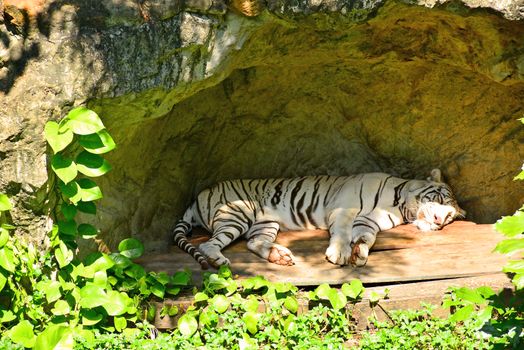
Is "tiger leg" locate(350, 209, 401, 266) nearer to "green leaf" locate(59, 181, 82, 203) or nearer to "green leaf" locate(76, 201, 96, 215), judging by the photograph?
"green leaf" locate(76, 201, 96, 215)

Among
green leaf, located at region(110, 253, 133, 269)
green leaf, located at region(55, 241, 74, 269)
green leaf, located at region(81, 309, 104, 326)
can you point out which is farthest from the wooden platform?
green leaf, located at region(55, 241, 74, 269)

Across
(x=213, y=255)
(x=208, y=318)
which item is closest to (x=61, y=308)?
Answer: (x=208, y=318)

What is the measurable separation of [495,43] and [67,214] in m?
3.17

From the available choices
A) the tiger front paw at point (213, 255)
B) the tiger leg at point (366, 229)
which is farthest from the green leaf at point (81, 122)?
the tiger leg at point (366, 229)

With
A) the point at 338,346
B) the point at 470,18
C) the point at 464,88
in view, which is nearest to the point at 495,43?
the point at 470,18

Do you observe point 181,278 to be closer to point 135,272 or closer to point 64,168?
point 135,272

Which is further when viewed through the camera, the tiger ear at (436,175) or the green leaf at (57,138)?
the tiger ear at (436,175)

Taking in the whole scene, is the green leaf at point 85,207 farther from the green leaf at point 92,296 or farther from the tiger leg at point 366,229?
the tiger leg at point 366,229

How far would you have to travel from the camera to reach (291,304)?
5113mm

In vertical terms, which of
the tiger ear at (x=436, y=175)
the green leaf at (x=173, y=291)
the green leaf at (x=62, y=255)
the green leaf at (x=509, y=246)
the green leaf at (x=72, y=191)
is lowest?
the green leaf at (x=173, y=291)

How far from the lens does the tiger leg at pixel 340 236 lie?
230 inches

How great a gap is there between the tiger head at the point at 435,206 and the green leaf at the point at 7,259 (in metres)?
3.51

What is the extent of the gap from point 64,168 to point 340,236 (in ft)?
8.25

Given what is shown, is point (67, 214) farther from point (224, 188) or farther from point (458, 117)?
point (458, 117)
